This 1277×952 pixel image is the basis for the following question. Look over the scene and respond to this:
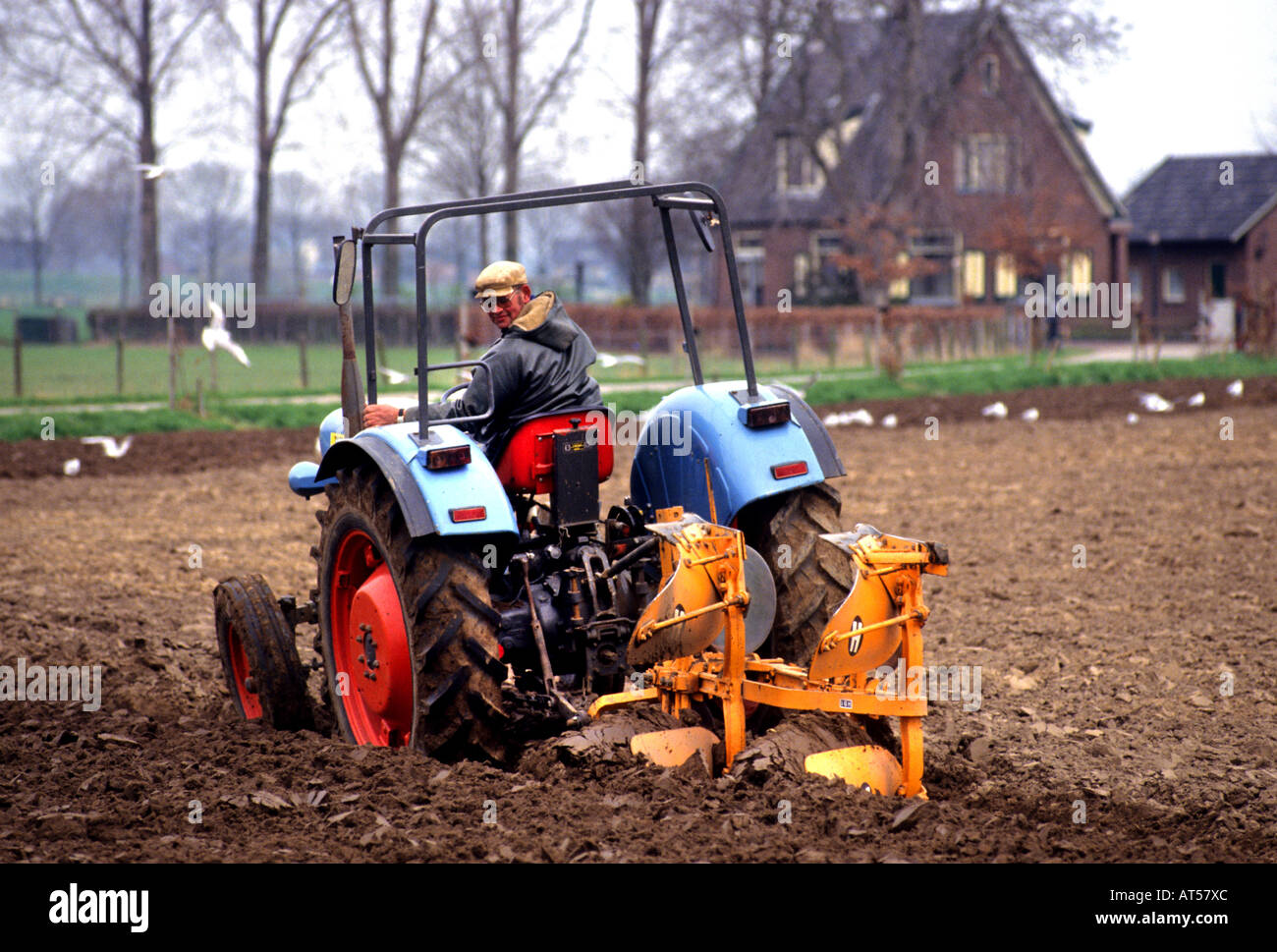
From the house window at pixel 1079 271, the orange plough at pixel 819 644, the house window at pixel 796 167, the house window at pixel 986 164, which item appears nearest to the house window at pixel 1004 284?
the house window at pixel 1079 271

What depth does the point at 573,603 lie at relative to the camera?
495cm

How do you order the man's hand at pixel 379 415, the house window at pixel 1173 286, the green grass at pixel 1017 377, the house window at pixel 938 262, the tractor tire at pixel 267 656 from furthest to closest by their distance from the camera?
1. the house window at pixel 1173 286
2. the house window at pixel 938 262
3. the green grass at pixel 1017 377
4. the tractor tire at pixel 267 656
5. the man's hand at pixel 379 415

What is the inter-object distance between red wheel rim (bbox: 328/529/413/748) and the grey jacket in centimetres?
68

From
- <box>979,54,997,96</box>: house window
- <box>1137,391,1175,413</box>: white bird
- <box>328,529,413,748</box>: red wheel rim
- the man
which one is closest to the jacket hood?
the man

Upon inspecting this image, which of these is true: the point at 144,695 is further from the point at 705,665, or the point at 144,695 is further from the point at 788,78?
the point at 788,78

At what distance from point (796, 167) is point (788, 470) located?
3600cm

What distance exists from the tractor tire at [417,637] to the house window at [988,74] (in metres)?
36.5

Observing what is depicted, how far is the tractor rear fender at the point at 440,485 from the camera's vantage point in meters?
4.64

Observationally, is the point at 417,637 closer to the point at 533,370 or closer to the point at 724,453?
the point at 533,370

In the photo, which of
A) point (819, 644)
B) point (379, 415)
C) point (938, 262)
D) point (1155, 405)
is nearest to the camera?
point (819, 644)

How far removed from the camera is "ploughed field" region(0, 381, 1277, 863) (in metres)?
4.18

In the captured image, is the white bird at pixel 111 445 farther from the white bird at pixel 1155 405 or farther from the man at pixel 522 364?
the white bird at pixel 1155 405

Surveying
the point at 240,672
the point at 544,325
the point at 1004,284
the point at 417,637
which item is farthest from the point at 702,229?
the point at 1004,284
